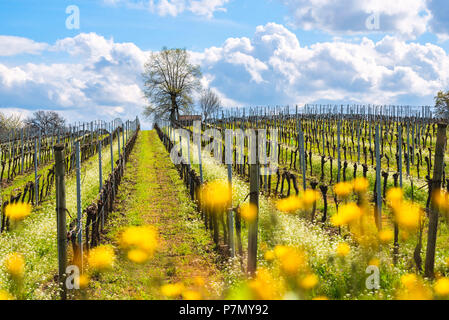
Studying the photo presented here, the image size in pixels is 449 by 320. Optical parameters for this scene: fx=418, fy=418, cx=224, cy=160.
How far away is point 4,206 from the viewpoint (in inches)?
484

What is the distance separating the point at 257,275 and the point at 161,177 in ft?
45.6

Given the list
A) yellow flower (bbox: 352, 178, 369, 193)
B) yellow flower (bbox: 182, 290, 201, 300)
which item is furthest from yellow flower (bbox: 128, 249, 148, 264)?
yellow flower (bbox: 352, 178, 369, 193)

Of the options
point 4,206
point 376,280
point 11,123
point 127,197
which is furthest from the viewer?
point 11,123

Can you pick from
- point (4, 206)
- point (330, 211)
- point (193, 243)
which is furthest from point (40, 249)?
point (330, 211)

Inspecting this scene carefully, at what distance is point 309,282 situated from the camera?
20.3 ft

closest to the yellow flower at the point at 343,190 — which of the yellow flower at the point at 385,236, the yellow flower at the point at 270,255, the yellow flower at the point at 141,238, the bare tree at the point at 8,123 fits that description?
the yellow flower at the point at 385,236

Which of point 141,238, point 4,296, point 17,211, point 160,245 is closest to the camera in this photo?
point 4,296

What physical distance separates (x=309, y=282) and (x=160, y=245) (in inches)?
182

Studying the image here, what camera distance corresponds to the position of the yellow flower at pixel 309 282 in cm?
616

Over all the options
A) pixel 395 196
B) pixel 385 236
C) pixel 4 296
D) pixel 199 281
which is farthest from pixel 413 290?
pixel 395 196

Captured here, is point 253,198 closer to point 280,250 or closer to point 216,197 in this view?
point 280,250

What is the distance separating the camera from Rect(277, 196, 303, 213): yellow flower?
11.9 m
